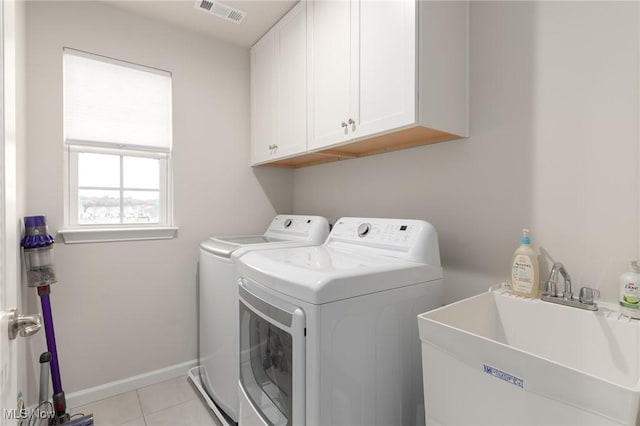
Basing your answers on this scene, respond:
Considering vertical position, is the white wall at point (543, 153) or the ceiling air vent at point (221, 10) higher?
the ceiling air vent at point (221, 10)

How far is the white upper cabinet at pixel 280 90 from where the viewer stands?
6.28 feet

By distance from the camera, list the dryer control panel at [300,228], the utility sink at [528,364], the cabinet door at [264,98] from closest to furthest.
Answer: the utility sink at [528,364]
the dryer control panel at [300,228]
the cabinet door at [264,98]

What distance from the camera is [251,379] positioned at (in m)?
1.41

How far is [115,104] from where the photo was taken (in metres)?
2.05

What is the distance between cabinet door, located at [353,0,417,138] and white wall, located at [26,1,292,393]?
4.42 ft

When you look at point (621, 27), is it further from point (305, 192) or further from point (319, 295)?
point (305, 192)

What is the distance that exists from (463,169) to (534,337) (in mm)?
773

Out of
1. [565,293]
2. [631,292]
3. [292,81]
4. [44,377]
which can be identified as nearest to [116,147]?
[292,81]

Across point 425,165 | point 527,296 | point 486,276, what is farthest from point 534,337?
point 425,165

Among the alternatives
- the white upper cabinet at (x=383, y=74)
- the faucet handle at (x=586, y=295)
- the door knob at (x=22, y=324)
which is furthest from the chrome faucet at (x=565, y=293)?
the door knob at (x=22, y=324)

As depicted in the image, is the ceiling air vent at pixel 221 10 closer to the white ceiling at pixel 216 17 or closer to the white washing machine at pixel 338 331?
the white ceiling at pixel 216 17

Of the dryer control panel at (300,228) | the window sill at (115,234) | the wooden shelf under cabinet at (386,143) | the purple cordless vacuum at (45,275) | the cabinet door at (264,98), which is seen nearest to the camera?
the wooden shelf under cabinet at (386,143)

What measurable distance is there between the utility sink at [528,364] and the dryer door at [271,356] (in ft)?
1.36

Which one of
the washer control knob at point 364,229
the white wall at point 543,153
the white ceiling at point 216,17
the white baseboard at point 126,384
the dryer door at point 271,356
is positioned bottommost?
the white baseboard at point 126,384
